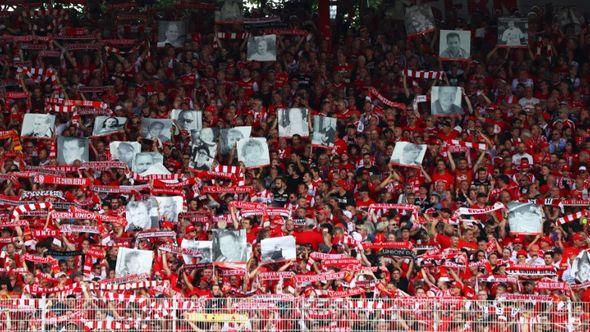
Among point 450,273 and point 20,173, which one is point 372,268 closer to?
point 450,273

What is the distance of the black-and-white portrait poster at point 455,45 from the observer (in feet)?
98.4

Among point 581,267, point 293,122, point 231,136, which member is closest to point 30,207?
point 231,136

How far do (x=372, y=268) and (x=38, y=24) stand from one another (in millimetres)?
9577

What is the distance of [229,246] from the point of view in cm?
2544

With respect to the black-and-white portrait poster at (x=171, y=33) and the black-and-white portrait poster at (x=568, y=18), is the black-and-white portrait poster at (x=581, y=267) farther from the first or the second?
the black-and-white portrait poster at (x=171, y=33)

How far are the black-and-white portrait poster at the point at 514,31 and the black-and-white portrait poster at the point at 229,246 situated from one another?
736 centimetres

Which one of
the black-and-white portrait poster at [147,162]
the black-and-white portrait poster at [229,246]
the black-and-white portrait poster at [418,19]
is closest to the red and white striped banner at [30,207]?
the black-and-white portrait poster at [147,162]

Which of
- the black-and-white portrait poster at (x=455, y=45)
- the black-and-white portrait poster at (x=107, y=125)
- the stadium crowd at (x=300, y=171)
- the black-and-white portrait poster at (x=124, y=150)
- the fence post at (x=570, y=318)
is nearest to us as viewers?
the fence post at (x=570, y=318)

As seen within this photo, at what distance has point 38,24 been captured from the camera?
3109cm

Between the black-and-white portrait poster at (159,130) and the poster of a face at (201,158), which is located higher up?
the black-and-white portrait poster at (159,130)

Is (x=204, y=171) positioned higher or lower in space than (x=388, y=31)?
lower

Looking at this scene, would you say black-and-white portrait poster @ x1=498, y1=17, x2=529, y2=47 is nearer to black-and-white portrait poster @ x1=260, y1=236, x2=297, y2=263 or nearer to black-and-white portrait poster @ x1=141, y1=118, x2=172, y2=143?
black-and-white portrait poster @ x1=141, y1=118, x2=172, y2=143

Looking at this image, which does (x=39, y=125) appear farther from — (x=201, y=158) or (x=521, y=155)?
(x=521, y=155)

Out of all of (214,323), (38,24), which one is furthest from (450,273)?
(38,24)
